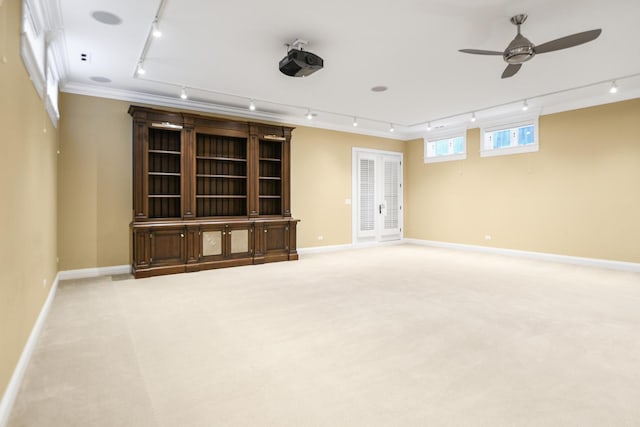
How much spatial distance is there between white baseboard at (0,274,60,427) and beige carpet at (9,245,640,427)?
0.16ft

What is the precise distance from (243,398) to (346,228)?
256 inches

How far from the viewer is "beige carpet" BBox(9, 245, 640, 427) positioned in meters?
1.98

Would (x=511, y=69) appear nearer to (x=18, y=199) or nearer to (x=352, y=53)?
(x=352, y=53)

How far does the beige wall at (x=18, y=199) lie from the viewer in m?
2.08

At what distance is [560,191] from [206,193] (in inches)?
270

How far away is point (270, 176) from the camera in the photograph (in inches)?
283

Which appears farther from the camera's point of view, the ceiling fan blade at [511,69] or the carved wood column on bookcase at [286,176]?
the carved wood column on bookcase at [286,176]

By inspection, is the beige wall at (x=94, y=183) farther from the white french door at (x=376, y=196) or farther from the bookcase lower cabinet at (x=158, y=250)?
the white french door at (x=376, y=196)

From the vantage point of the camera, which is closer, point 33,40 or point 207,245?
point 33,40

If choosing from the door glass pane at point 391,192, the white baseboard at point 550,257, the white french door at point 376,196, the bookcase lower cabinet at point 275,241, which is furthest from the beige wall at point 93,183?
the white baseboard at point 550,257

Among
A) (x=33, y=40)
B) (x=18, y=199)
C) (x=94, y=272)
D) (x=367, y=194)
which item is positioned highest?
(x=33, y=40)

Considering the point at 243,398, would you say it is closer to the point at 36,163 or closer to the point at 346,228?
the point at 36,163

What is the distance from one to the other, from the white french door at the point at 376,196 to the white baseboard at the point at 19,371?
646 cm

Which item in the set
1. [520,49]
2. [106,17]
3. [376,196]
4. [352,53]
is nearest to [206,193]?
[106,17]
